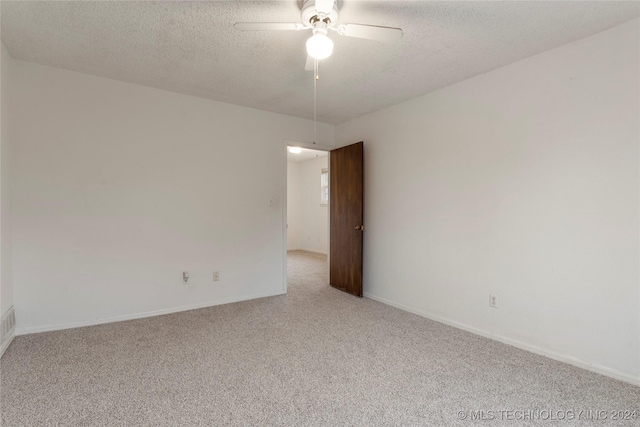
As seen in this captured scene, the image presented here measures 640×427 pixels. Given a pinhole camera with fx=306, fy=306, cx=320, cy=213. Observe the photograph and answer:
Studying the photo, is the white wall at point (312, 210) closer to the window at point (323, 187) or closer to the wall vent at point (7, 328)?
the window at point (323, 187)

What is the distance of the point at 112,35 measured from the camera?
2.31 m

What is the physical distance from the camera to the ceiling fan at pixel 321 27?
5.87 ft

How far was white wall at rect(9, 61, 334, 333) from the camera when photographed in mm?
2828

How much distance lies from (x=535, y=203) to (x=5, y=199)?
14.6ft

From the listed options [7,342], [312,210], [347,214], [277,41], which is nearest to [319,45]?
[277,41]

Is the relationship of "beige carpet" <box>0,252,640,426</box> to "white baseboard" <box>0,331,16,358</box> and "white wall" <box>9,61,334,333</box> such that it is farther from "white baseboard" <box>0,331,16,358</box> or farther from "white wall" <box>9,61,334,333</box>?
"white wall" <box>9,61,334,333</box>

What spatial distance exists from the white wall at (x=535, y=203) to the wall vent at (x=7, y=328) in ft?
12.3

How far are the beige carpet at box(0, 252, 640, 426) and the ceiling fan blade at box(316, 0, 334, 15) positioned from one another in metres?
2.30

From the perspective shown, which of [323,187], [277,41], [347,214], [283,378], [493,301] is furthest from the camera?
[323,187]

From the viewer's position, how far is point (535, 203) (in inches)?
99.9

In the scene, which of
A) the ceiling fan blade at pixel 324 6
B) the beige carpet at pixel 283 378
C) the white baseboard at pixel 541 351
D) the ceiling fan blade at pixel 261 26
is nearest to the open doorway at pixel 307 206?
the white baseboard at pixel 541 351

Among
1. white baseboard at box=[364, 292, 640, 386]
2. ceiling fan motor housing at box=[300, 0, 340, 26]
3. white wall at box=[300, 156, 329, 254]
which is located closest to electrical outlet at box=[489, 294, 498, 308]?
white baseboard at box=[364, 292, 640, 386]

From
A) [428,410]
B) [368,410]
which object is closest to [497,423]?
[428,410]

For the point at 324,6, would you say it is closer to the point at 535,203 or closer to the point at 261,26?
the point at 261,26
